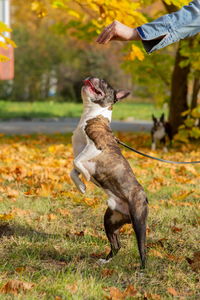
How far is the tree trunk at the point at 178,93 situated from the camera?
38.8 feet

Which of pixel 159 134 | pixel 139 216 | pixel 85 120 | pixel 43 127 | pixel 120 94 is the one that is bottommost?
pixel 43 127

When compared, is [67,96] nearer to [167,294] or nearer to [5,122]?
[5,122]

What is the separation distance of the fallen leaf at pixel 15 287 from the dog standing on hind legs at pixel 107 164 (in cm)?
74

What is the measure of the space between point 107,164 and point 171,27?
42.3 inches

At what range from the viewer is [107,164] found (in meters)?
3.37

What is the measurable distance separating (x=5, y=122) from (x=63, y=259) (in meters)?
14.3

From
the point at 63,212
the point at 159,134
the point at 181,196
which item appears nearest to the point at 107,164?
the point at 63,212

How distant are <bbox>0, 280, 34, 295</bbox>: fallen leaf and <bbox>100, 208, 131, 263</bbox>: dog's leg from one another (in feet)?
2.26

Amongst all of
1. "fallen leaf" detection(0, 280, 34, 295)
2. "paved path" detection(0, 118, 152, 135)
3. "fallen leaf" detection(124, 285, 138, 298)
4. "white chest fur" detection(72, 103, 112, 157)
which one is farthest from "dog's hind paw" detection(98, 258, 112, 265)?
"paved path" detection(0, 118, 152, 135)

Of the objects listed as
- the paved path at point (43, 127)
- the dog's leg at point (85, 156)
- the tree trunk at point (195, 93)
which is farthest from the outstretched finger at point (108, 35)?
the paved path at point (43, 127)

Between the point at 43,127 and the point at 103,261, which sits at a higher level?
the point at 103,261

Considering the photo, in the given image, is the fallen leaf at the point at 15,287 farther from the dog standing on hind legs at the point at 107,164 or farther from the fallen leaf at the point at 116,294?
the dog standing on hind legs at the point at 107,164

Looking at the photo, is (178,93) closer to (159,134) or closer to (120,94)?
(159,134)

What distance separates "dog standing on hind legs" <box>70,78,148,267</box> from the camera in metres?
3.34
